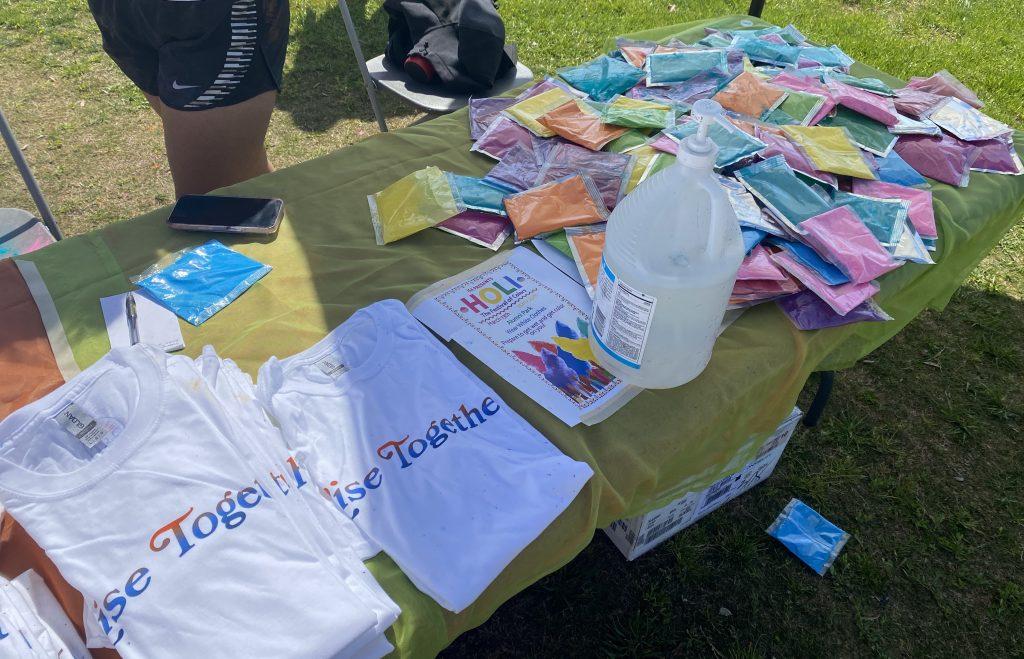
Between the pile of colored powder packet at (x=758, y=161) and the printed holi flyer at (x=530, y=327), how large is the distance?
0.23 ft

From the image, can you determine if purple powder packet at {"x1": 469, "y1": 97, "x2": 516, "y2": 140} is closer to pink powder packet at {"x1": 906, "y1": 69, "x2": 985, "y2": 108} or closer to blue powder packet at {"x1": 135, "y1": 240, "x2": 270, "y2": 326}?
blue powder packet at {"x1": 135, "y1": 240, "x2": 270, "y2": 326}

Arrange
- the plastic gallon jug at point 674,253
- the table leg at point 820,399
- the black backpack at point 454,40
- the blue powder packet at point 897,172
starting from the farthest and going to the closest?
the black backpack at point 454,40 → the table leg at point 820,399 → the blue powder packet at point 897,172 → the plastic gallon jug at point 674,253

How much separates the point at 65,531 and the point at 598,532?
4.26ft

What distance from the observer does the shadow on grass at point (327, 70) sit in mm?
3439

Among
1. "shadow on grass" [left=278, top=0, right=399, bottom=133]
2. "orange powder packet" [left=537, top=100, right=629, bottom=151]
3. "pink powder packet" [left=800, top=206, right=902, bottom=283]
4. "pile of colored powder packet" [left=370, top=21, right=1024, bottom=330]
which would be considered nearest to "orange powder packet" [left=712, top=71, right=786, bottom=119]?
"pile of colored powder packet" [left=370, top=21, right=1024, bottom=330]

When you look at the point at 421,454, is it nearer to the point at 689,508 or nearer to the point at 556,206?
the point at 556,206

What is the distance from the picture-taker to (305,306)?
1.25 m

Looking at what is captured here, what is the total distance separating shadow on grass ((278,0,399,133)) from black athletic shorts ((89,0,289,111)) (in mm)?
1580

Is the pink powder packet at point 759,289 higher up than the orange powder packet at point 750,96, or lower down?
lower down

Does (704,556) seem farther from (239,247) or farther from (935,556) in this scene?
(239,247)

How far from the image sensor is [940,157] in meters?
1.65

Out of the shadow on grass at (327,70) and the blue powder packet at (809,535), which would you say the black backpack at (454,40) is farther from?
the blue powder packet at (809,535)

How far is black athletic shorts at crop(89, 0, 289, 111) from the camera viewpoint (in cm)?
162

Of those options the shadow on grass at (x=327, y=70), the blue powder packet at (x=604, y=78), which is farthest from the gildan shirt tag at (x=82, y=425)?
the shadow on grass at (x=327, y=70)
